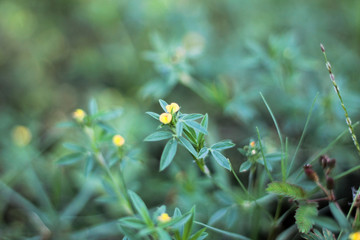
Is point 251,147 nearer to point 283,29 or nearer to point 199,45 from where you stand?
point 199,45

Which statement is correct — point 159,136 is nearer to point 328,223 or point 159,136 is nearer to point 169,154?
point 169,154

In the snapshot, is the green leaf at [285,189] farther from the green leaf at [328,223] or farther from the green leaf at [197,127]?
the green leaf at [197,127]

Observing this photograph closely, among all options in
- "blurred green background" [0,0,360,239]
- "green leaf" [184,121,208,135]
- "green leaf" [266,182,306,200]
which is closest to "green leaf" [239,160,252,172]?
"green leaf" [266,182,306,200]

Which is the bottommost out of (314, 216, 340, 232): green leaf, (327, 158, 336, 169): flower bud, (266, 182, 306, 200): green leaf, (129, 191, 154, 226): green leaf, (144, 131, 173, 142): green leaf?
(314, 216, 340, 232): green leaf

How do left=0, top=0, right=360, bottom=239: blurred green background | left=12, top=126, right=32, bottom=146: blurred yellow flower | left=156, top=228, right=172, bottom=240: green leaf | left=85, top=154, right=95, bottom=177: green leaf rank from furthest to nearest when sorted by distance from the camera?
left=12, top=126, right=32, bottom=146: blurred yellow flower → left=0, top=0, right=360, bottom=239: blurred green background → left=85, top=154, right=95, bottom=177: green leaf → left=156, top=228, right=172, bottom=240: green leaf

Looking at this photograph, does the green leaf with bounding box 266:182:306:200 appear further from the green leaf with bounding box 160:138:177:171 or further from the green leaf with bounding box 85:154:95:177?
the green leaf with bounding box 85:154:95:177

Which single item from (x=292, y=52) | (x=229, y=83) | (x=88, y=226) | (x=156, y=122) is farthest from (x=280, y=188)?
(x=229, y=83)
